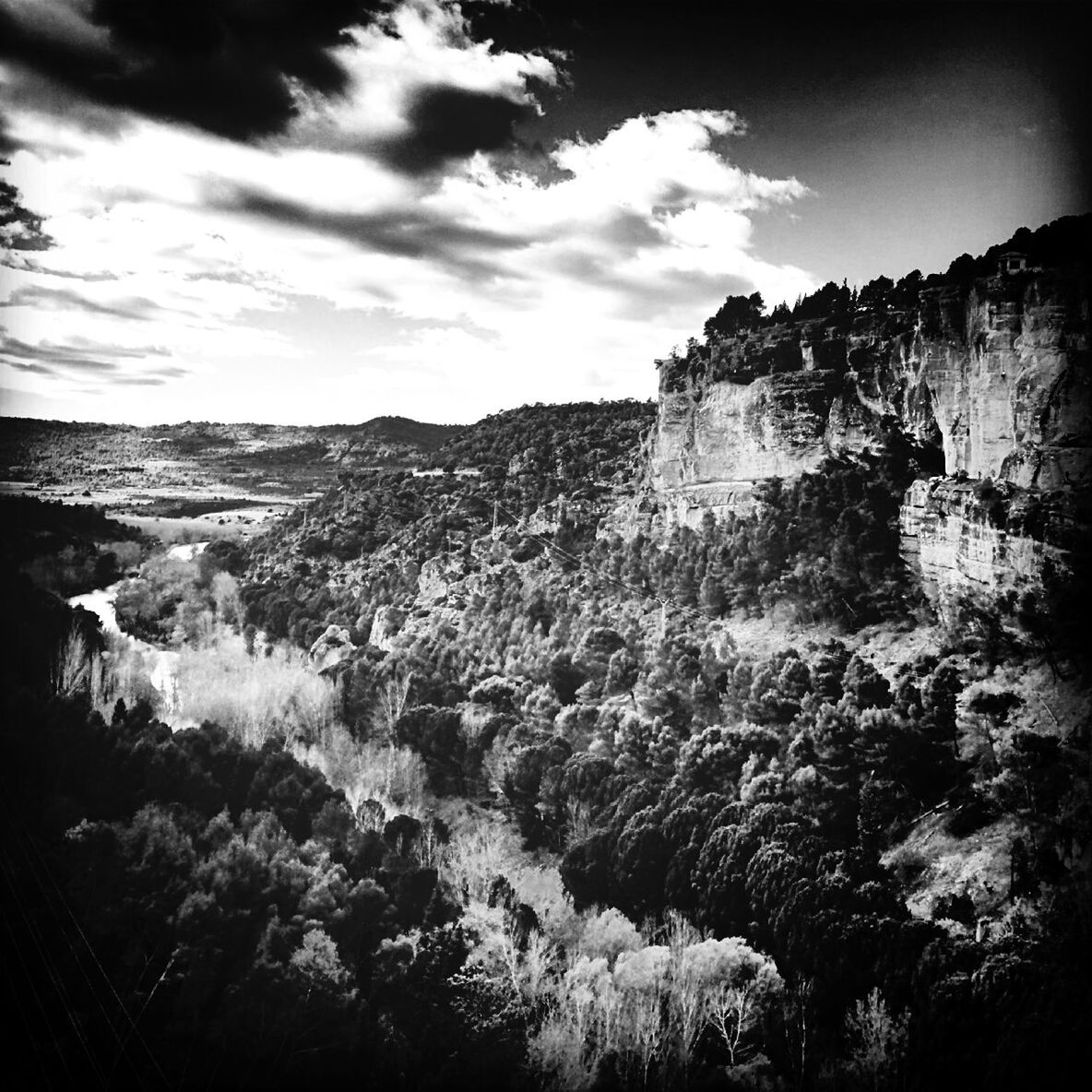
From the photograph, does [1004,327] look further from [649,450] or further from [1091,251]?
[649,450]

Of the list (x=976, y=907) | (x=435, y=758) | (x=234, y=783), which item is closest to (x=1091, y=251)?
(x=976, y=907)

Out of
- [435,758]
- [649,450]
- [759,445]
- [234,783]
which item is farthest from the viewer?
[649,450]

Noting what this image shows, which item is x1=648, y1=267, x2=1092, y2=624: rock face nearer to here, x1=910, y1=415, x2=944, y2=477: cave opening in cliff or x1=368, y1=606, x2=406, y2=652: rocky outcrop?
x1=910, y1=415, x2=944, y2=477: cave opening in cliff

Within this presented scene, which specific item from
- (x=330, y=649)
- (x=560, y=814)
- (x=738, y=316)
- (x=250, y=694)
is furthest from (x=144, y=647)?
(x=738, y=316)

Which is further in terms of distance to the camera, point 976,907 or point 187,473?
point 187,473

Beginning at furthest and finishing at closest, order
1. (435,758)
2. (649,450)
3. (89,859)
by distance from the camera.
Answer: (649,450) < (435,758) < (89,859)

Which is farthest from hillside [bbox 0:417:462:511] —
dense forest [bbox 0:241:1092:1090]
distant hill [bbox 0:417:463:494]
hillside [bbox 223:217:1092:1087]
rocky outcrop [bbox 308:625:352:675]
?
rocky outcrop [bbox 308:625:352:675]
